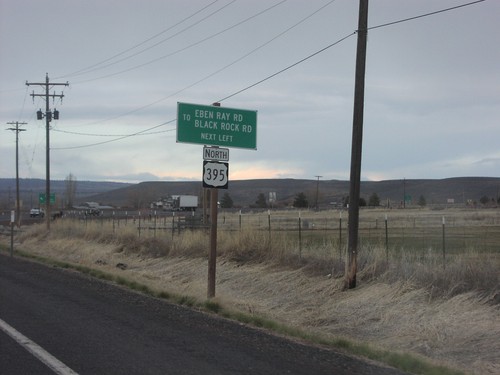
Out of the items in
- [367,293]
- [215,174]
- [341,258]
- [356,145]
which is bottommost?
[367,293]

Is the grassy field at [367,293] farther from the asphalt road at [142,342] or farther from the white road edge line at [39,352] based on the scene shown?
the white road edge line at [39,352]

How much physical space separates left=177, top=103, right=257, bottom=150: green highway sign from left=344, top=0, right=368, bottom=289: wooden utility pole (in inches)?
101

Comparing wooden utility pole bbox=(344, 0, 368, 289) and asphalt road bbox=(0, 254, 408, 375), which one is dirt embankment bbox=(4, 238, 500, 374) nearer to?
wooden utility pole bbox=(344, 0, 368, 289)

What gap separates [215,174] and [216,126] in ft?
3.87

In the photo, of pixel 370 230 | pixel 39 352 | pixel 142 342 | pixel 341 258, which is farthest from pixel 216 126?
pixel 370 230

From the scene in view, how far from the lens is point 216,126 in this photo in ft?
43.6

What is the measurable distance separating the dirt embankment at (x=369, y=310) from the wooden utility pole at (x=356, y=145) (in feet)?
1.76

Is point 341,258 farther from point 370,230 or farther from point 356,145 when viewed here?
point 370,230

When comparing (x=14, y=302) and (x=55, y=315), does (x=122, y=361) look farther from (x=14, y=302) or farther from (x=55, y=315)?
(x=14, y=302)

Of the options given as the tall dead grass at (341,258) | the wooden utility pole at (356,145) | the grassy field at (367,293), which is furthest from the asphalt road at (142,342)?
the tall dead grass at (341,258)

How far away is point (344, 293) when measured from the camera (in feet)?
41.1

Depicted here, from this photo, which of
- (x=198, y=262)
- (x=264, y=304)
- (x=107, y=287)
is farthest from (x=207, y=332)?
(x=198, y=262)

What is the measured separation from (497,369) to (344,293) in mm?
5484

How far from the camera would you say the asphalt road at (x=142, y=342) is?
6871 mm
